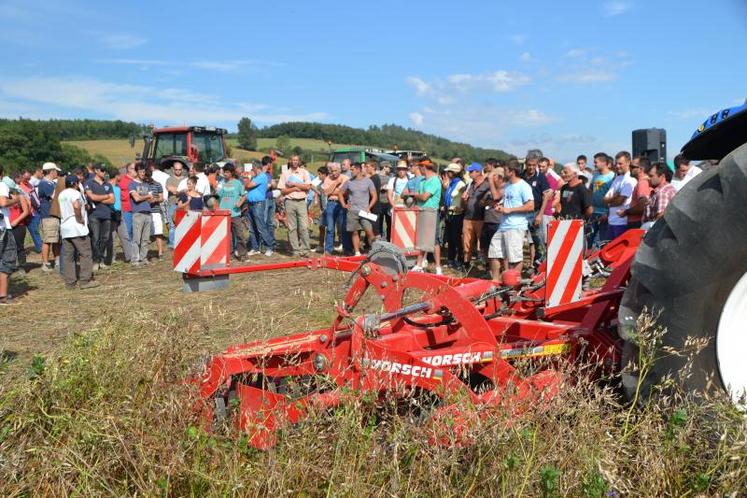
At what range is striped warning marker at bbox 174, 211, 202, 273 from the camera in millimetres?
4263

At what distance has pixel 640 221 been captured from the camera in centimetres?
819

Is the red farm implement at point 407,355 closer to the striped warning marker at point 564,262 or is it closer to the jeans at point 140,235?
the striped warning marker at point 564,262

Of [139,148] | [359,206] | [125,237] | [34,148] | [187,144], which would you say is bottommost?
[125,237]

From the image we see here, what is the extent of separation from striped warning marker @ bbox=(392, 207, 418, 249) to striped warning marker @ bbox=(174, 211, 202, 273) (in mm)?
1728

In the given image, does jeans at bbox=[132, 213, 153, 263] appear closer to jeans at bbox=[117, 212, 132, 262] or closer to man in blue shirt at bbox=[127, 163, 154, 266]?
man in blue shirt at bbox=[127, 163, 154, 266]

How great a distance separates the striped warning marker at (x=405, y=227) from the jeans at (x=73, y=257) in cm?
611

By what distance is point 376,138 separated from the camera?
79.5m

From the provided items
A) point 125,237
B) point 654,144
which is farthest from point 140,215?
point 654,144

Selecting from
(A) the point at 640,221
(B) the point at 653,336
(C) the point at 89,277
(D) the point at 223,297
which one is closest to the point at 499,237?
(A) the point at 640,221

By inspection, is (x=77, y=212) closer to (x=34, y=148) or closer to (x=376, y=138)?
(x=34, y=148)

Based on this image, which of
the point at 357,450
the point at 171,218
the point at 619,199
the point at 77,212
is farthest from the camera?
the point at 171,218

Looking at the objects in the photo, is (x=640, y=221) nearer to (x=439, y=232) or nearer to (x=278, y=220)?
(x=439, y=232)

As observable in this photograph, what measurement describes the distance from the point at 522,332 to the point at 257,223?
33.7 feet

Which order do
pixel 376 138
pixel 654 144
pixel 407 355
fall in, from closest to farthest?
pixel 407 355
pixel 654 144
pixel 376 138
